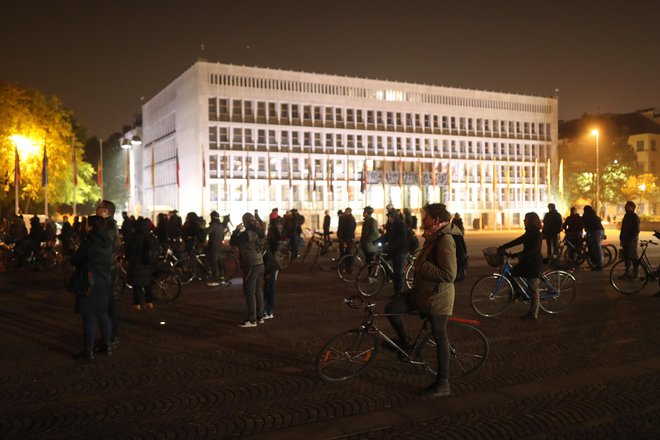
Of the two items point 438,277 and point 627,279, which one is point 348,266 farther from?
point 438,277

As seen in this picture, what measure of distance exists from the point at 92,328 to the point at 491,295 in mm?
6265

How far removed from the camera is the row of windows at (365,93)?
229 ft

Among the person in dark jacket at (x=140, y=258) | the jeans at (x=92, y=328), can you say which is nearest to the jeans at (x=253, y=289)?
the jeans at (x=92, y=328)

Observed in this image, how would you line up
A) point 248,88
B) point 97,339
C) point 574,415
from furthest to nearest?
point 248,88 < point 97,339 < point 574,415

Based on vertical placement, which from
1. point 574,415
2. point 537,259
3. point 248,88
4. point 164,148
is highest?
point 248,88

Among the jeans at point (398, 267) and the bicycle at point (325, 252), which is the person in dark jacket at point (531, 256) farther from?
the bicycle at point (325, 252)

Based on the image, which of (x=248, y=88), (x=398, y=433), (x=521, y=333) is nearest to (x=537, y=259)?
(x=521, y=333)

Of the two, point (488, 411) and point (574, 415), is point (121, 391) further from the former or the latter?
point (574, 415)

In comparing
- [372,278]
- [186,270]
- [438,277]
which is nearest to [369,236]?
[372,278]

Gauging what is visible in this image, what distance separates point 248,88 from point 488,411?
6610cm

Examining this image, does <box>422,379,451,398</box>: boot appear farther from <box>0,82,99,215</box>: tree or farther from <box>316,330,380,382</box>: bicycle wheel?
<box>0,82,99,215</box>: tree

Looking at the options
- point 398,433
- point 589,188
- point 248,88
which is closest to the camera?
point 398,433

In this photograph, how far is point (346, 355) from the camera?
7102 mm

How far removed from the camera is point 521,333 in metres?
9.96
